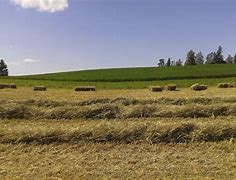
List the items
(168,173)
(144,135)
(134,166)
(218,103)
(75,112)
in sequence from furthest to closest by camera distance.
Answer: (218,103)
(75,112)
(144,135)
(134,166)
(168,173)

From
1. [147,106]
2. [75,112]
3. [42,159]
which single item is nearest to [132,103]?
[147,106]

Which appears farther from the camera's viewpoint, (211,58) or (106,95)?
(211,58)

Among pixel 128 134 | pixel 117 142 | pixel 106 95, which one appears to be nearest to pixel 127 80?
pixel 106 95

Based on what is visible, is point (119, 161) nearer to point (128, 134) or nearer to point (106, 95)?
point (128, 134)

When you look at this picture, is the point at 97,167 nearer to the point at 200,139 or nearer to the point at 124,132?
the point at 124,132

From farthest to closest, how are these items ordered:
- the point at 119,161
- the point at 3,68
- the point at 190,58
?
the point at 190,58, the point at 3,68, the point at 119,161

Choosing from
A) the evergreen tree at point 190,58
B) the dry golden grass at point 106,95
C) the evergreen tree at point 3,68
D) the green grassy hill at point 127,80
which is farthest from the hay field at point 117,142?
the evergreen tree at point 190,58

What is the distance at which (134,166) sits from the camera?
25.0 ft

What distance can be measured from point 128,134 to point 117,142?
1.35ft

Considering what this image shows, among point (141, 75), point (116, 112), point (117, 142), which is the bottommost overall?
point (117, 142)

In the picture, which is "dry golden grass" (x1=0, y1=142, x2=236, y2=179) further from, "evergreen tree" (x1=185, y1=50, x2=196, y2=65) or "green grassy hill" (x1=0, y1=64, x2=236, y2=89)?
"evergreen tree" (x1=185, y1=50, x2=196, y2=65)

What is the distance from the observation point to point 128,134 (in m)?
9.77

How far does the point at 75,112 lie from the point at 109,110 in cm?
106

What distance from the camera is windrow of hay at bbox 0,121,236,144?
31.5ft
